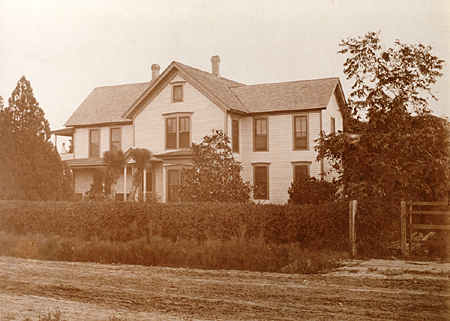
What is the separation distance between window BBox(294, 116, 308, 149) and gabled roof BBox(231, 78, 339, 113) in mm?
757

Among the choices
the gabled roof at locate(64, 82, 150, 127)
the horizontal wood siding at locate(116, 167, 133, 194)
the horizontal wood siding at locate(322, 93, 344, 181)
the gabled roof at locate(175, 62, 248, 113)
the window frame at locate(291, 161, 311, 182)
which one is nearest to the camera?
the horizontal wood siding at locate(322, 93, 344, 181)

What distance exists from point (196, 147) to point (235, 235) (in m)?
7.11

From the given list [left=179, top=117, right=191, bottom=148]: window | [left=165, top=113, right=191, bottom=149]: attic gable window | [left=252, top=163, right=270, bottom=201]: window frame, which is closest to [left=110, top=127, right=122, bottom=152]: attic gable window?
[left=165, top=113, right=191, bottom=149]: attic gable window

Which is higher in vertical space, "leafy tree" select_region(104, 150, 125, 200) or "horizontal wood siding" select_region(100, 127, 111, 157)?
"horizontal wood siding" select_region(100, 127, 111, 157)

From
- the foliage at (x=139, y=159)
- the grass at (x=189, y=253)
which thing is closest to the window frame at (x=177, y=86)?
the foliage at (x=139, y=159)

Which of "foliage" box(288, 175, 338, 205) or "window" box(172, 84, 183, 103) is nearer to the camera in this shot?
"foliage" box(288, 175, 338, 205)

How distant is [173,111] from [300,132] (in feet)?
24.5

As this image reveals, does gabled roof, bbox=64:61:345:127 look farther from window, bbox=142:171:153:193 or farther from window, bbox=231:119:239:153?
window, bbox=142:171:153:193

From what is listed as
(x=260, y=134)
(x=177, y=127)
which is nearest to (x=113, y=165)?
(x=177, y=127)

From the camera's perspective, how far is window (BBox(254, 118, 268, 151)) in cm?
3053

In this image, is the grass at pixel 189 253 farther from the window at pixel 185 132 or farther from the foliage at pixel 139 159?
the window at pixel 185 132

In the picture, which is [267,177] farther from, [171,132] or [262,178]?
[171,132]

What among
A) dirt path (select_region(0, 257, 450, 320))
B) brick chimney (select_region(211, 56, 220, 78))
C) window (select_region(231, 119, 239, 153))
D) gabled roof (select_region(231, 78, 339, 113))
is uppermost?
brick chimney (select_region(211, 56, 220, 78))

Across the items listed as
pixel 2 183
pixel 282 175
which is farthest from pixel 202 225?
pixel 282 175
